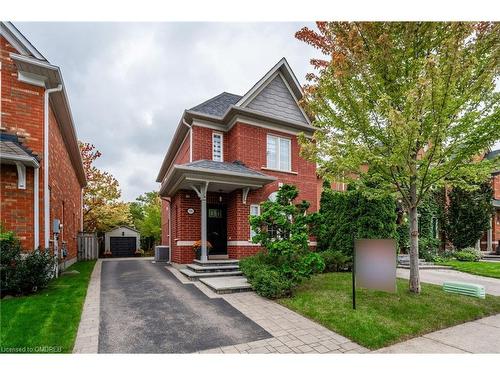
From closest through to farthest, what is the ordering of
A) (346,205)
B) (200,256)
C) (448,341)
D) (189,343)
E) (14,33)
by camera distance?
1. (189,343)
2. (448,341)
3. (14,33)
4. (200,256)
5. (346,205)

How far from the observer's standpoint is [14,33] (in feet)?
25.2

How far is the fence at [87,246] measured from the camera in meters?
18.4

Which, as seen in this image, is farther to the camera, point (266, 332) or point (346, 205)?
point (346, 205)

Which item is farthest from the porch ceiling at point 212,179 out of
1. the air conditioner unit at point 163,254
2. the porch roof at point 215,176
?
the air conditioner unit at point 163,254

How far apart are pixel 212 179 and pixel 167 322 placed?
5.89 metres

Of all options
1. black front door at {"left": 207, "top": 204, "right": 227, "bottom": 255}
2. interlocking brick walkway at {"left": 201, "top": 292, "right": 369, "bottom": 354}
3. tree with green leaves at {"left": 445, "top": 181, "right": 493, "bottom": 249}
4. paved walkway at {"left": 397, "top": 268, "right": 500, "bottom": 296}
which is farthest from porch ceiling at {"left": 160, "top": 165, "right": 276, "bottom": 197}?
tree with green leaves at {"left": 445, "top": 181, "right": 493, "bottom": 249}

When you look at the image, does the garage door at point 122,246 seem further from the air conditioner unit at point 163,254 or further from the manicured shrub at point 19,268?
the manicured shrub at point 19,268

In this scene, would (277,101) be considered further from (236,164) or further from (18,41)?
(18,41)

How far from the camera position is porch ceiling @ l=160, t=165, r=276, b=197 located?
1001 centimetres

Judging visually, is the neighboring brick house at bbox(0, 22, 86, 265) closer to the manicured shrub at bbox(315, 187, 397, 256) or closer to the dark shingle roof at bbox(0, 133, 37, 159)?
the dark shingle roof at bbox(0, 133, 37, 159)

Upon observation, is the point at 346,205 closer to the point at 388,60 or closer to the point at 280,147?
the point at 280,147

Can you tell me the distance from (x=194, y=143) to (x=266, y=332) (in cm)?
909

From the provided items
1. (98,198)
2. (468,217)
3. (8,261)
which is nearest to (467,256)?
(468,217)

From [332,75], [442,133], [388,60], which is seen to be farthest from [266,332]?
[388,60]
